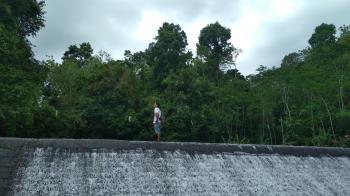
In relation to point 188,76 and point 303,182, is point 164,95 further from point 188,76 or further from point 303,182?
point 303,182

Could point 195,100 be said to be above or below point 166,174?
above

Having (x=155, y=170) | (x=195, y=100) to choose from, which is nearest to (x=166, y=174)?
(x=155, y=170)

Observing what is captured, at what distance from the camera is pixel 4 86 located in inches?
581

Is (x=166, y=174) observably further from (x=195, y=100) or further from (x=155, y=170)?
(x=195, y=100)

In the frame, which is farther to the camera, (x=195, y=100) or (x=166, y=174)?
(x=195, y=100)

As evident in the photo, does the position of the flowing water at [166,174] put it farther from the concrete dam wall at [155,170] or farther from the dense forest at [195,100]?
the dense forest at [195,100]

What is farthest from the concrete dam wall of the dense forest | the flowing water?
the dense forest

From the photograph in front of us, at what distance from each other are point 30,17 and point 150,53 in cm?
1698

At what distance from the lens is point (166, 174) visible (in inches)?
404

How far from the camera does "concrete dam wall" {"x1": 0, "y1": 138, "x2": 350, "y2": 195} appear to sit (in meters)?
9.15

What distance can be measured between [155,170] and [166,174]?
0.29 meters

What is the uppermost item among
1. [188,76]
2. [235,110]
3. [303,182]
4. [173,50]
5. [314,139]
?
[173,50]

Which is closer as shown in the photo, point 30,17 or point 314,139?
point 30,17

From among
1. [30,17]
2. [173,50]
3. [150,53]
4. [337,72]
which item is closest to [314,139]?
[337,72]
